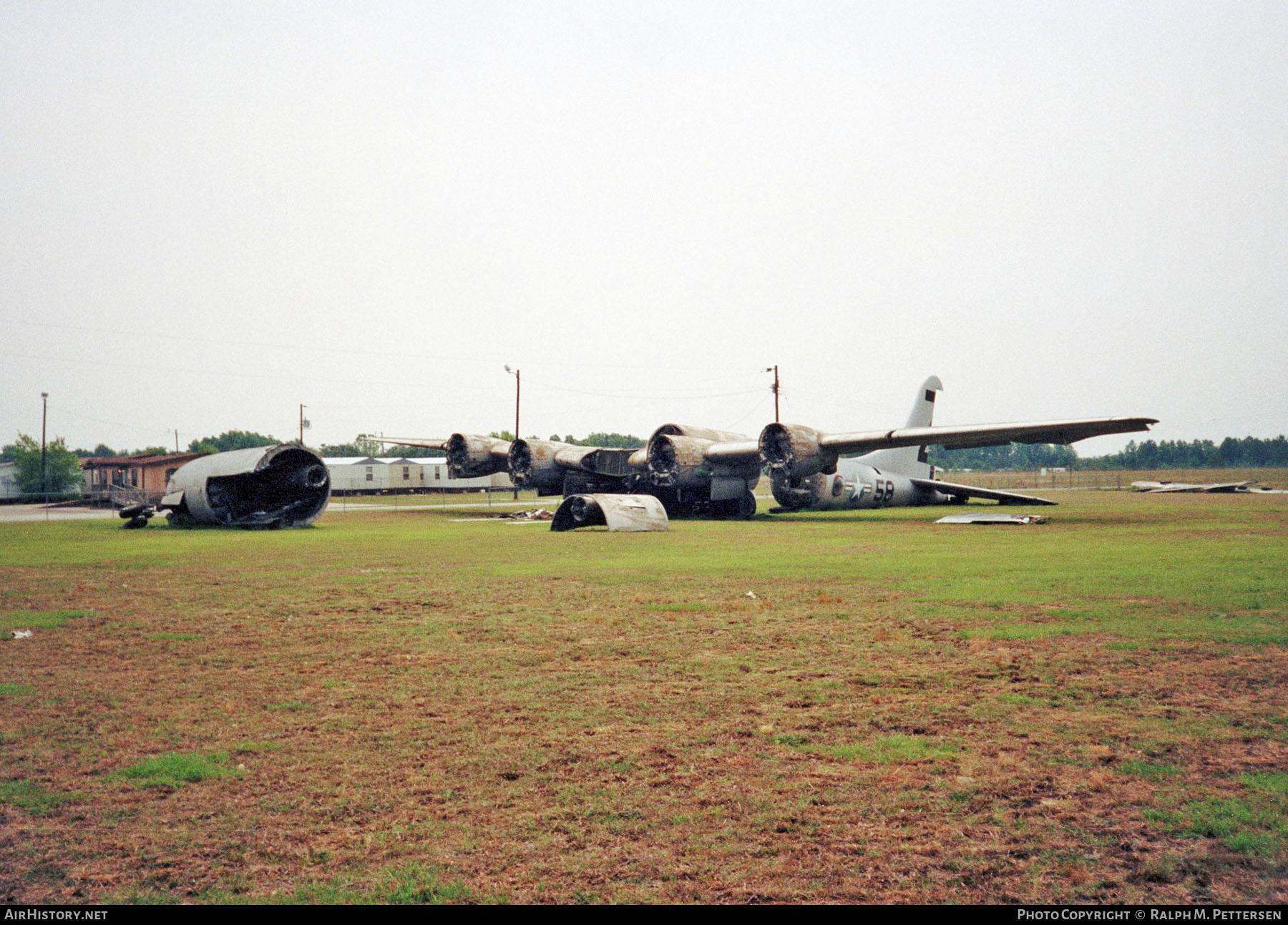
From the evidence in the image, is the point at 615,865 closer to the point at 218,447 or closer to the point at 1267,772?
the point at 1267,772

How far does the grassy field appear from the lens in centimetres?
375

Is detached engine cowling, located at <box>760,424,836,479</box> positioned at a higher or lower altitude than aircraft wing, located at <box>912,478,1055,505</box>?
higher

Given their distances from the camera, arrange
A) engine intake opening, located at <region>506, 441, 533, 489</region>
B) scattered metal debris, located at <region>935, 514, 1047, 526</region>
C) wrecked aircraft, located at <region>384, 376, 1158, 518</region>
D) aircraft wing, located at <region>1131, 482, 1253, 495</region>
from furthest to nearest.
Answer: aircraft wing, located at <region>1131, 482, 1253, 495</region> < engine intake opening, located at <region>506, 441, 533, 489</region> < wrecked aircraft, located at <region>384, 376, 1158, 518</region> < scattered metal debris, located at <region>935, 514, 1047, 526</region>

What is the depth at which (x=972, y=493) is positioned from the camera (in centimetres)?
3891

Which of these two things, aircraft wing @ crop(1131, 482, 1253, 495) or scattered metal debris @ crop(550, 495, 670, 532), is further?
aircraft wing @ crop(1131, 482, 1253, 495)

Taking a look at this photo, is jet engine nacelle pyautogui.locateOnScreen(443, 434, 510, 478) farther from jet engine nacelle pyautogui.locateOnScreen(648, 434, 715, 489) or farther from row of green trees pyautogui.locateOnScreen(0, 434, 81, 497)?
row of green trees pyautogui.locateOnScreen(0, 434, 81, 497)

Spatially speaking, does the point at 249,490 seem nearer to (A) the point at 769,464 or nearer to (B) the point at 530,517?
(B) the point at 530,517

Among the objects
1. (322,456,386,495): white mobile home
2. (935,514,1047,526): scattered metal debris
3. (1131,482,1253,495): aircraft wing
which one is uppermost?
(322,456,386,495): white mobile home

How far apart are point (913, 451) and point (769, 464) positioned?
40.3 feet

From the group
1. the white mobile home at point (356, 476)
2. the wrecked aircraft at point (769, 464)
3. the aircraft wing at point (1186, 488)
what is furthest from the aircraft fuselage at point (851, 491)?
the white mobile home at point (356, 476)

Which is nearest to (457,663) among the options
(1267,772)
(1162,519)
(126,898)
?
(126,898)

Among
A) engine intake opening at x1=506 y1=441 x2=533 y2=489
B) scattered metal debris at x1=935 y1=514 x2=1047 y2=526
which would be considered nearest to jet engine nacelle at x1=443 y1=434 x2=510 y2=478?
engine intake opening at x1=506 y1=441 x2=533 y2=489

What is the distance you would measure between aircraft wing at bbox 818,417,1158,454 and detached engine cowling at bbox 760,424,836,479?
1.42 ft

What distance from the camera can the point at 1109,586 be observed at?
12.2 meters
